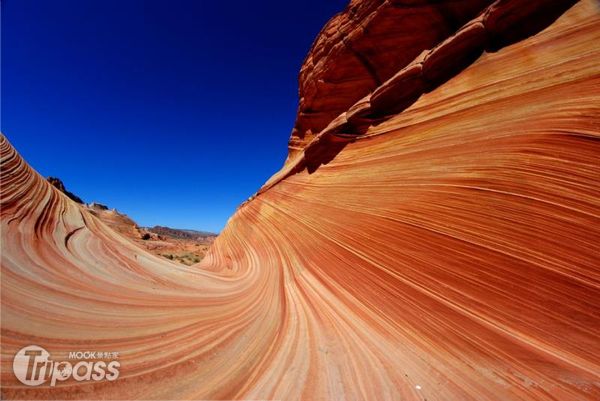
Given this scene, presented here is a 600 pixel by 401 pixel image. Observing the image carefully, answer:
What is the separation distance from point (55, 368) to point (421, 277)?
14.4ft

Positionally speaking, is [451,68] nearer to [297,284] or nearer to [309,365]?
[297,284]

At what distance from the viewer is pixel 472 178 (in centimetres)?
406

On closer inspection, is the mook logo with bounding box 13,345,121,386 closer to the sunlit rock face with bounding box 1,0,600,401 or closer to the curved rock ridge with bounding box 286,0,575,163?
the sunlit rock face with bounding box 1,0,600,401

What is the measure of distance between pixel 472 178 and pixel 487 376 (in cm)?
273

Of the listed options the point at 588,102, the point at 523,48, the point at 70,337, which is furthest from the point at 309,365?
the point at 523,48

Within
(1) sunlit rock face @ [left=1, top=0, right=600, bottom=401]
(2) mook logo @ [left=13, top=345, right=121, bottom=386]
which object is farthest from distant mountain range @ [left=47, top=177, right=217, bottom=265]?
(2) mook logo @ [left=13, top=345, right=121, bottom=386]

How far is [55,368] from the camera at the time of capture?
2105 millimetres

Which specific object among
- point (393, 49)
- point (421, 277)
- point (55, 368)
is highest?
point (393, 49)

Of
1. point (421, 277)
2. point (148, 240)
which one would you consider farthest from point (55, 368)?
point (148, 240)

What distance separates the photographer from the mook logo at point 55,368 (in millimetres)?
1970

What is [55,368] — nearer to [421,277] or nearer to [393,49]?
[421,277]

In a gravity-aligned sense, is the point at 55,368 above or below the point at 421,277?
below

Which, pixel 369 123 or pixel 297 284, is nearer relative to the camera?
pixel 297 284

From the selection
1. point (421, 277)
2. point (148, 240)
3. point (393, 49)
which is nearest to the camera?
point (421, 277)
